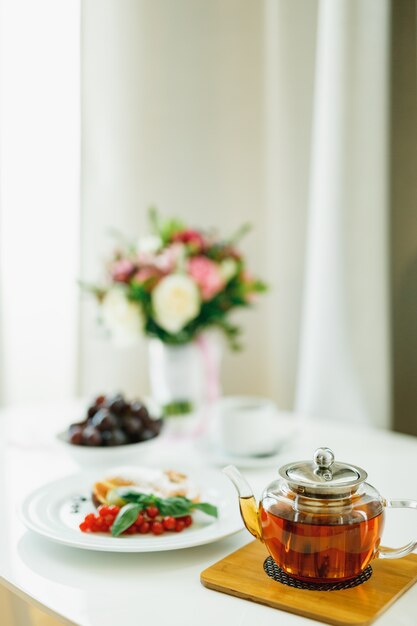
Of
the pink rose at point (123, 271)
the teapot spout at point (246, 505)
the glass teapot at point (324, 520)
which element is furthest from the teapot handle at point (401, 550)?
the pink rose at point (123, 271)

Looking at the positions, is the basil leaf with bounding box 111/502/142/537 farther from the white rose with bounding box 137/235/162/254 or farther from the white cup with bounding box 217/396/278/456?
the white rose with bounding box 137/235/162/254

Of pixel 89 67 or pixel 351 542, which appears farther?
pixel 89 67

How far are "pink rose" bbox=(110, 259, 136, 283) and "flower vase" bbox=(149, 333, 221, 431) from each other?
0.15 metres

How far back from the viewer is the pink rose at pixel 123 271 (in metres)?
1.59

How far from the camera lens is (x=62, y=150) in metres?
2.15

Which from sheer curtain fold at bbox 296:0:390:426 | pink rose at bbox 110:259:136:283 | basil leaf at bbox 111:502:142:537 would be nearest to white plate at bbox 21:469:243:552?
basil leaf at bbox 111:502:142:537

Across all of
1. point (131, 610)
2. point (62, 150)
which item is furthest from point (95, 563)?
point (62, 150)

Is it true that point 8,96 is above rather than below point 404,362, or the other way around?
above

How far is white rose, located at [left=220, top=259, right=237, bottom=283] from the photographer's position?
1.61 m

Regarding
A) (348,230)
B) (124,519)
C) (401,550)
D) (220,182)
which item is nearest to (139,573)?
(124,519)

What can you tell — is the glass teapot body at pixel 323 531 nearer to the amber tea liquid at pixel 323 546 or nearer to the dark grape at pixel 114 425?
the amber tea liquid at pixel 323 546

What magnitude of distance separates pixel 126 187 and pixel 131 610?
162cm

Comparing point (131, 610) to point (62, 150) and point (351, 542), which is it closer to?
point (351, 542)

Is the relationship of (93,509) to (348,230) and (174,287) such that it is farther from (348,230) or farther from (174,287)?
(348,230)
